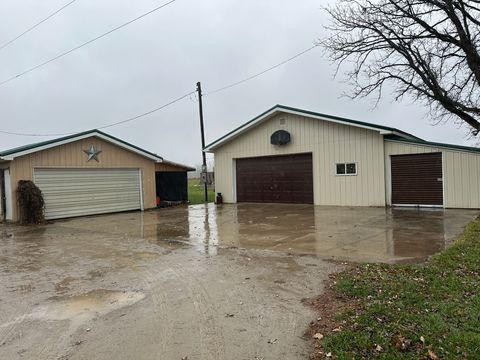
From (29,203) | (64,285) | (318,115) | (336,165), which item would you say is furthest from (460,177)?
(29,203)

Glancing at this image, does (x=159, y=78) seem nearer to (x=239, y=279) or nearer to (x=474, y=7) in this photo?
(x=474, y=7)

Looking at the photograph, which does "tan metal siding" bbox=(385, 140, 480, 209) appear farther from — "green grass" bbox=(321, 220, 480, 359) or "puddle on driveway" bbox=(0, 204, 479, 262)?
"green grass" bbox=(321, 220, 480, 359)

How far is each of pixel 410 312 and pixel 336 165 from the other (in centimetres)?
1312

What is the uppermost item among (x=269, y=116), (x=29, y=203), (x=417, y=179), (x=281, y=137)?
(x=269, y=116)

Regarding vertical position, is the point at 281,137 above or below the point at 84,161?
above

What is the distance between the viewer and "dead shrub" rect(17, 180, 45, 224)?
1321 centimetres

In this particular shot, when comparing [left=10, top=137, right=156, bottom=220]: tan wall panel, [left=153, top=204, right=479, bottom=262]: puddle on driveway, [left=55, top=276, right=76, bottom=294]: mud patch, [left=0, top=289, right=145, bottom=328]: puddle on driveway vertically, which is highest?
[left=10, top=137, right=156, bottom=220]: tan wall panel

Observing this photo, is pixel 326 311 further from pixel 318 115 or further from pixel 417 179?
pixel 318 115

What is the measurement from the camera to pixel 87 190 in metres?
15.7

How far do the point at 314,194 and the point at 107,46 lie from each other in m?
11.2

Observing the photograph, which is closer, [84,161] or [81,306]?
[81,306]

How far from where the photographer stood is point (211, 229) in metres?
10.6


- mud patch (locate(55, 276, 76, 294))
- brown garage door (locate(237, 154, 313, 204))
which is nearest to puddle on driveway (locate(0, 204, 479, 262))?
mud patch (locate(55, 276, 76, 294))

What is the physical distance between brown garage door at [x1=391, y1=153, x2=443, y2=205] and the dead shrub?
13.3 metres
